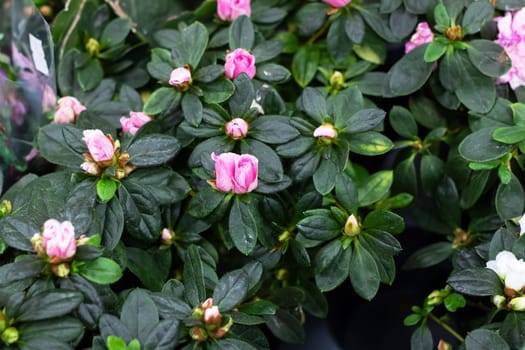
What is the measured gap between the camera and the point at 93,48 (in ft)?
4.69

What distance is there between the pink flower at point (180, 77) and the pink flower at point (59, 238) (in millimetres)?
321

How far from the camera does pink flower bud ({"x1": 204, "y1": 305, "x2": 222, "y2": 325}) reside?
101 centimetres

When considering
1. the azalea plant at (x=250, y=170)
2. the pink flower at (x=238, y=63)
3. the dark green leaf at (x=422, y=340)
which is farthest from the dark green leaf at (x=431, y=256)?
the pink flower at (x=238, y=63)

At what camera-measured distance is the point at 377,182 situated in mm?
1282

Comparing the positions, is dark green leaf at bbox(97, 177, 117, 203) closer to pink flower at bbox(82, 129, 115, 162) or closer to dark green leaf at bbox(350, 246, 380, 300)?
pink flower at bbox(82, 129, 115, 162)

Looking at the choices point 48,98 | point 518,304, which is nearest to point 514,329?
point 518,304

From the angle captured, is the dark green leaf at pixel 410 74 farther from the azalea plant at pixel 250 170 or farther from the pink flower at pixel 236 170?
the pink flower at pixel 236 170

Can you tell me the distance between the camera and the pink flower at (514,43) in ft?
4.29

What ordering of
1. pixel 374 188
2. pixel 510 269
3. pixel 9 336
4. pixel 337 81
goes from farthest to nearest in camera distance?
pixel 337 81 → pixel 374 188 → pixel 510 269 → pixel 9 336

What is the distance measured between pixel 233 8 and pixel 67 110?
34 cm

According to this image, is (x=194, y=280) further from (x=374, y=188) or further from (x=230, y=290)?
(x=374, y=188)

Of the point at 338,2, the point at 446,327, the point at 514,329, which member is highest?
the point at 338,2

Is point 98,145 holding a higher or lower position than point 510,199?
higher

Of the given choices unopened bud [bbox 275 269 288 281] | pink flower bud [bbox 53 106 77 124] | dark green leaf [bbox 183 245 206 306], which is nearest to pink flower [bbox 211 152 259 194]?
dark green leaf [bbox 183 245 206 306]
